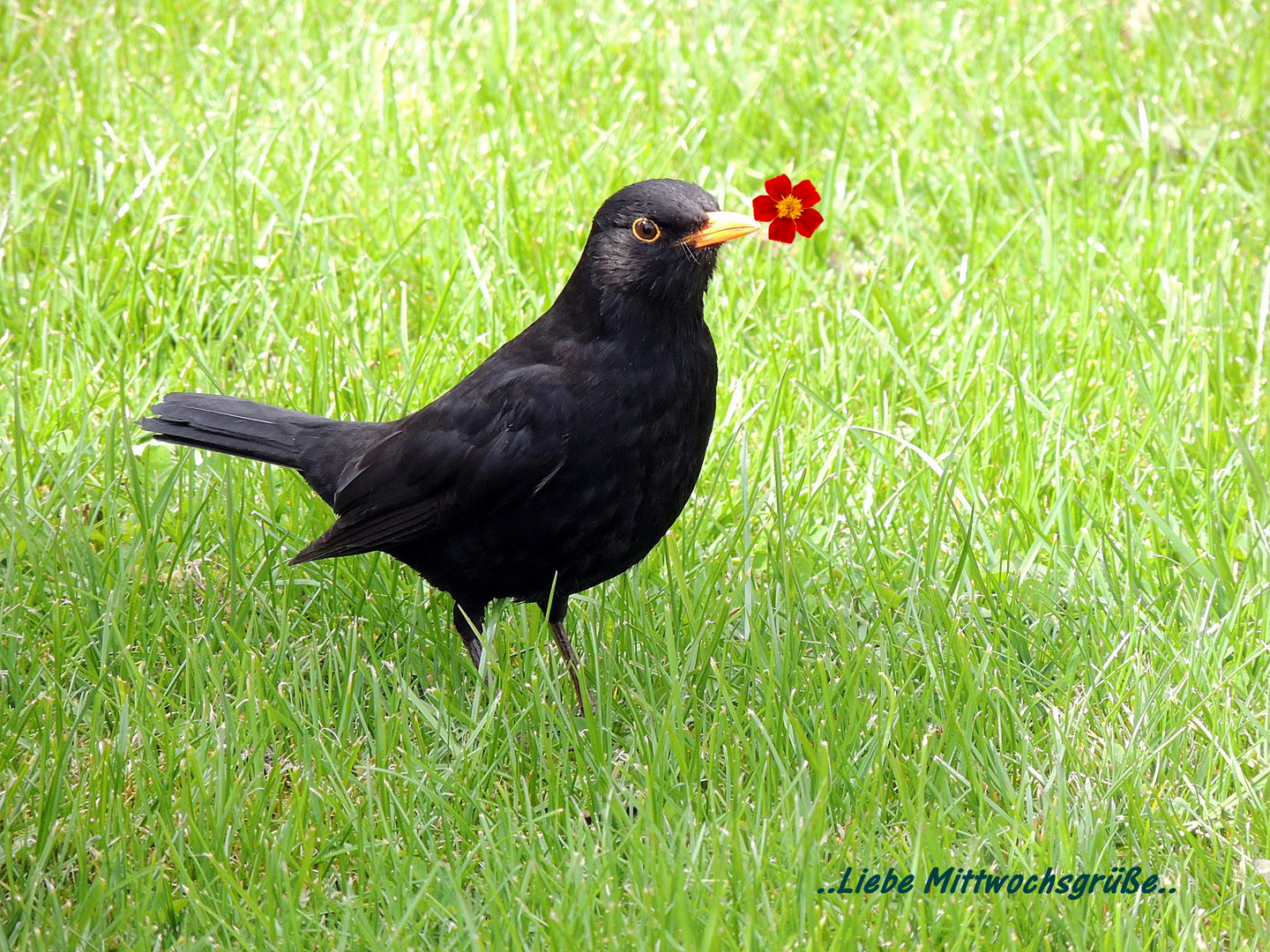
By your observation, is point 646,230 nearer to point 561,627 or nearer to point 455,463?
point 455,463

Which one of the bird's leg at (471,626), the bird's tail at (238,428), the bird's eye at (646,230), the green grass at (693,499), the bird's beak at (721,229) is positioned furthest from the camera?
the bird's tail at (238,428)

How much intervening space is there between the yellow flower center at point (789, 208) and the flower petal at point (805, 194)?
0.01 metres

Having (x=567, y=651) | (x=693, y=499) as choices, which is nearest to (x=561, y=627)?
(x=567, y=651)

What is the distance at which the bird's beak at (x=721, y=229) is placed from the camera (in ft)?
10.7

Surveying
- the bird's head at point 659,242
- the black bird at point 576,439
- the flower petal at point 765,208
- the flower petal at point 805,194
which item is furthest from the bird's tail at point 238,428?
the flower petal at point 805,194

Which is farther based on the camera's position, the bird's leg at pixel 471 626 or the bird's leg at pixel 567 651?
the bird's leg at pixel 471 626

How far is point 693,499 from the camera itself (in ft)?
14.3

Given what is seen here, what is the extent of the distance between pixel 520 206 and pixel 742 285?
95 centimetres

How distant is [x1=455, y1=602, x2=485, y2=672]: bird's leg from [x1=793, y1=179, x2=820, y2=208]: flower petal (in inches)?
52.3

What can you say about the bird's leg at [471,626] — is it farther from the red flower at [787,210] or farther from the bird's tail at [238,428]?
the red flower at [787,210]

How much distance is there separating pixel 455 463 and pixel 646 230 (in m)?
0.75

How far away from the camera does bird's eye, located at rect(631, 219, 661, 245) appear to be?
11.1ft

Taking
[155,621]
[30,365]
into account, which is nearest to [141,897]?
[155,621]

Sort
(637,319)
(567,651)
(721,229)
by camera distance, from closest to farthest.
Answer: (721,229) → (637,319) → (567,651)
